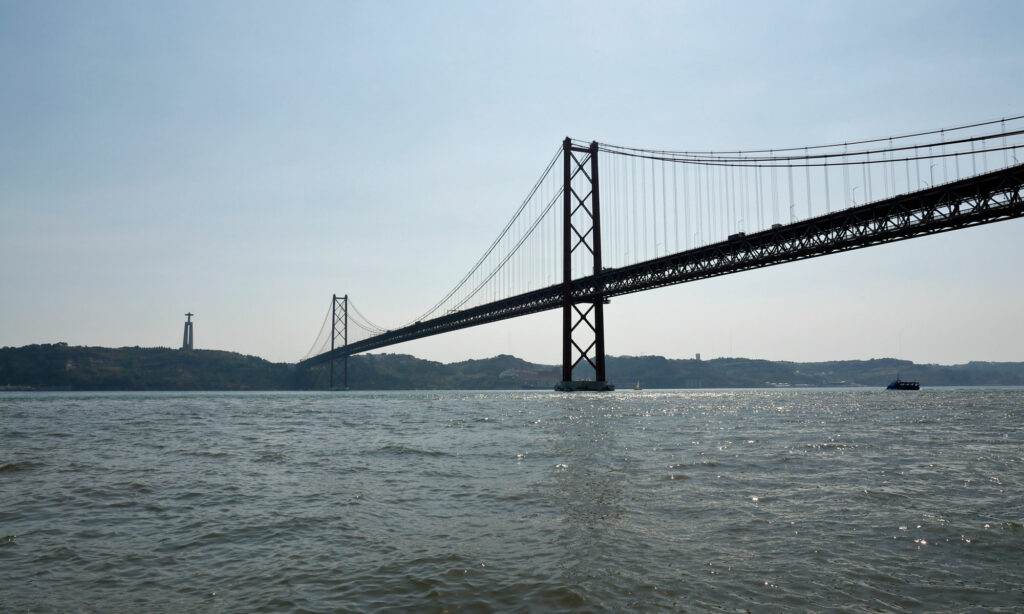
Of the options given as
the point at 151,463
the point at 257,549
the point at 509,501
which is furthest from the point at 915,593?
the point at 151,463

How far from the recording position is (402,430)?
65.8 ft

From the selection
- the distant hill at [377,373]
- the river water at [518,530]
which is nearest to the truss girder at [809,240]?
the river water at [518,530]

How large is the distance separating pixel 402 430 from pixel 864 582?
1660 centimetres

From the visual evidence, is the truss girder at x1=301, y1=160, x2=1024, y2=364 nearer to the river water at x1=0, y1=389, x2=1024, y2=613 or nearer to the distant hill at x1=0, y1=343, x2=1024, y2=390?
the river water at x1=0, y1=389, x2=1024, y2=613

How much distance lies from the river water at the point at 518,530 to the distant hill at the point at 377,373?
114981 mm

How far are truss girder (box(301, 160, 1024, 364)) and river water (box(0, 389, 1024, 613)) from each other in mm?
29899

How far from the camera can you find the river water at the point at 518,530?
4.70 meters

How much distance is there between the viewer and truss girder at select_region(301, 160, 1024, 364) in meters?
36.4

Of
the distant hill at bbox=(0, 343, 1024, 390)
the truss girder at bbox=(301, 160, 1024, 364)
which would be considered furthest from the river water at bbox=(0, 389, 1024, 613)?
the distant hill at bbox=(0, 343, 1024, 390)

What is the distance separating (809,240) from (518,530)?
4625 centimetres

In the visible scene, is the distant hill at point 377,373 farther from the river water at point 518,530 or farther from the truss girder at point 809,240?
the river water at point 518,530

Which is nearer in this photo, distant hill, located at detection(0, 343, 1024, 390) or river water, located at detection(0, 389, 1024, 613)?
river water, located at detection(0, 389, 1024, 613)

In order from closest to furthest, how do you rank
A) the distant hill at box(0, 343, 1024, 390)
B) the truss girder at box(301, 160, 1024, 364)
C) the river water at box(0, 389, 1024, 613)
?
the river water at box(0, 389, 1024, 613)
the truss girder at box(301, 160, 1024, 364)
the distant hill at box(0, 343, 1024, 390)

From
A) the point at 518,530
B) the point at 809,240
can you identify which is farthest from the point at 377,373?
the point at 518,530
